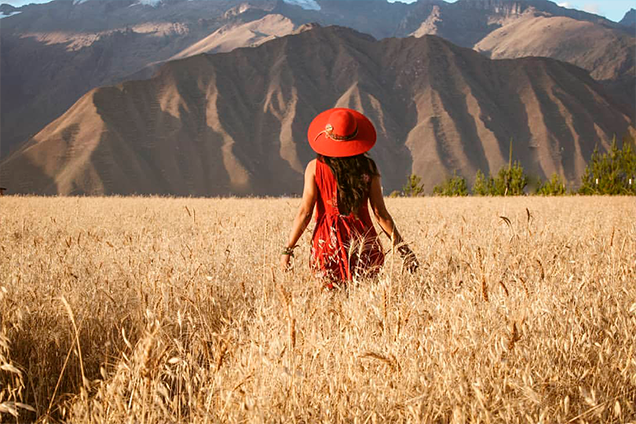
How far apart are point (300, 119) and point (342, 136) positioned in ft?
447

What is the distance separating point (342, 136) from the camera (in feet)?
13.5

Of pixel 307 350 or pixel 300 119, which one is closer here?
pixel 307 350

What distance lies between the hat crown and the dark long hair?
0.89 ft

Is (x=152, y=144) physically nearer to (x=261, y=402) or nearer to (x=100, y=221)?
(x=100, y=221)

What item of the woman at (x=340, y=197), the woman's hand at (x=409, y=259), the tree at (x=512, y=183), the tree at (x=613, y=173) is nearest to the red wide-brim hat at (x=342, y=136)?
the woman at (x=340, y=197)

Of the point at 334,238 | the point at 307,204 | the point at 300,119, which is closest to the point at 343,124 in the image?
the point at 307,204

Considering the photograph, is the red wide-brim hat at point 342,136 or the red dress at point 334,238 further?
the red dress at point 334,238

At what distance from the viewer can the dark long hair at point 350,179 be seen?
426 centimetres

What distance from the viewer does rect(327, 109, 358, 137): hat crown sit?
4.07 m

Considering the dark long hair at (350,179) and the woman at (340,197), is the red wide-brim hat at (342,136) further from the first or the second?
the dark long hair at (350,179)

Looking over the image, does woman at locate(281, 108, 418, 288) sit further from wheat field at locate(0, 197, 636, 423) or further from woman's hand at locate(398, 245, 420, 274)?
wheat field at locate(0, 197, 636, 423)

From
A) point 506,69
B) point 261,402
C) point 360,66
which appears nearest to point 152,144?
point 360,66

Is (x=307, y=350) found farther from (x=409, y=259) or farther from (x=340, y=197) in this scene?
(x=340, y=197)

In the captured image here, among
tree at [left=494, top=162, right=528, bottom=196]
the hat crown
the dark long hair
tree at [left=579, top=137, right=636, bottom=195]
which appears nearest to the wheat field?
the dark long hair
